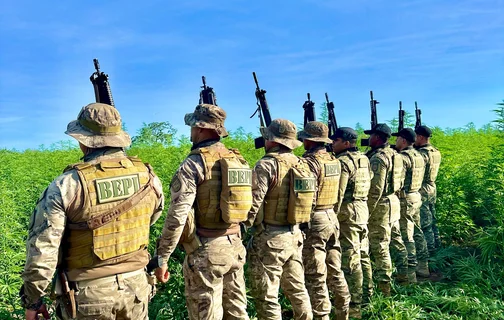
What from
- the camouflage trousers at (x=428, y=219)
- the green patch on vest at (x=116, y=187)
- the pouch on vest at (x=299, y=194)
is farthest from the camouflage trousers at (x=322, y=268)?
the camouflage trousers at (x=428, y=219)

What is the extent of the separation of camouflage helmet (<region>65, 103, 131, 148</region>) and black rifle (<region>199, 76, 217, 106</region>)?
196 cm

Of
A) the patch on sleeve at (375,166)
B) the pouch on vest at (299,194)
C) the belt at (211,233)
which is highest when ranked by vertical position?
the patch on sleeve at (375,166)

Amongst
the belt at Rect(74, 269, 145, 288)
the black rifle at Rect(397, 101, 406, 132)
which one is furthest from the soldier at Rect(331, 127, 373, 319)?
the black rifle at Rect(397, 101, 406, 132)

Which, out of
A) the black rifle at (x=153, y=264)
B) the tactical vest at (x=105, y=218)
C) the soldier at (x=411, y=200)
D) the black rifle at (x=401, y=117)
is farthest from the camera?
the black rifle at (x=401, y=117)

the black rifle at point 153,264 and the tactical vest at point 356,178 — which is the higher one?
the tactical vest at point 356,178

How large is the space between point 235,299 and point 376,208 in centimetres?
318

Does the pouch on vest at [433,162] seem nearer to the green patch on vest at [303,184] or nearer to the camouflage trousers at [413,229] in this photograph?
the camouflage trousers at [413,229]

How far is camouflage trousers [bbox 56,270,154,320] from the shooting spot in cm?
270

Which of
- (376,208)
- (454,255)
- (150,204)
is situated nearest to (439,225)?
(454,255)

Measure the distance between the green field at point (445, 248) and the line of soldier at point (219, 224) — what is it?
0.64m

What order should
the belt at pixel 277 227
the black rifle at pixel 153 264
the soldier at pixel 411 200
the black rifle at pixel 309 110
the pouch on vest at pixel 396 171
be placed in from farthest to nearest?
1. the soldier at pixel 411 200
2. the pouch on vest at pixel 396 171
3. the black rifle at pixel 309 110
4. the belt at pixel 277 227
5. the black rifle at pixel 153 264

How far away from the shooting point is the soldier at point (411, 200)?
23.3 feet

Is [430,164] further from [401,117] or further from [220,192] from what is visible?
[220,192]

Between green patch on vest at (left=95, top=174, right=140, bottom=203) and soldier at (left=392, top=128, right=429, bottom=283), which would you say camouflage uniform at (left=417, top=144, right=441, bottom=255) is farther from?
green patch on vest at (left=95, top=174, right=140, bottom=203)
